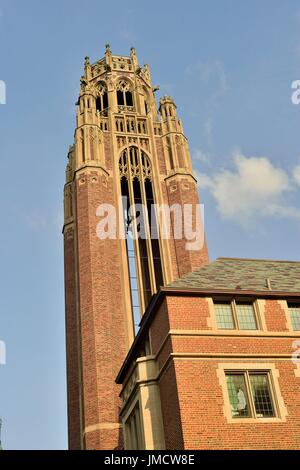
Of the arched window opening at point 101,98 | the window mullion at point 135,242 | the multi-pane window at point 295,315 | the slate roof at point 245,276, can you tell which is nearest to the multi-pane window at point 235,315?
the slate roof at point 245,276

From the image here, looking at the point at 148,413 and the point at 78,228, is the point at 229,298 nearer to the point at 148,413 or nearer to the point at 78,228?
the point at 148,413

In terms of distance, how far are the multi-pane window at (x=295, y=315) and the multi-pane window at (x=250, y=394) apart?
241 centimetres

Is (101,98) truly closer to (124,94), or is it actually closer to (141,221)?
(124,94)

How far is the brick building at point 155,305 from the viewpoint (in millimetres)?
20422

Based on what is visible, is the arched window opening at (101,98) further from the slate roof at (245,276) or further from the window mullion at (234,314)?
the window mullion at (234,314)

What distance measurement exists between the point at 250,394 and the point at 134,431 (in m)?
5.33

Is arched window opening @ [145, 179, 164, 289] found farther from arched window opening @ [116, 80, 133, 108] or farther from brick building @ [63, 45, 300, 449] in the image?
arched window opening @ [116, 80, 133, 108]

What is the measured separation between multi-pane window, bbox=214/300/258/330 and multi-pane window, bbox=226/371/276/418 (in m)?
1.76

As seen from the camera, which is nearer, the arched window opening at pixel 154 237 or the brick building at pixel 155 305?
the brick building at pixel 155 305

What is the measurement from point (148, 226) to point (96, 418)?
50.6 feet

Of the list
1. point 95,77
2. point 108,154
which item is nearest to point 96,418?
point 108,154

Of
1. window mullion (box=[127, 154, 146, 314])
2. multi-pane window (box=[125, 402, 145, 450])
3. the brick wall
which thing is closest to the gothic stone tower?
window mullion (box=[127, 154, 146, 314])

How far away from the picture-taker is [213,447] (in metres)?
19.1

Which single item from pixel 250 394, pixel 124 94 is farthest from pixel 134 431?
pixel 124 94
